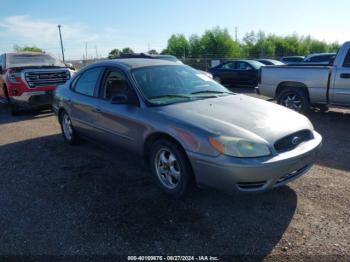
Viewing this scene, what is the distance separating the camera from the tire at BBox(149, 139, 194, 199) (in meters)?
3.67

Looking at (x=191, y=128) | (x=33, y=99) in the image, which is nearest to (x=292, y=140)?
(x=191, y=128)

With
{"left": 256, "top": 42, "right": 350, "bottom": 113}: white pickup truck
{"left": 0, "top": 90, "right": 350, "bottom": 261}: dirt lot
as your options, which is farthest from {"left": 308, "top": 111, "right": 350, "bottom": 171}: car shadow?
{"left": 256, "top": 42, "right": 350, "bottom": 113}: white pickup truck

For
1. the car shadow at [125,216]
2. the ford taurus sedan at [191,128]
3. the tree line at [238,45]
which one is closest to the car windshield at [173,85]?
the ford taurus sedan at [191,128]

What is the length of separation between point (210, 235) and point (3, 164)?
389 centimetres

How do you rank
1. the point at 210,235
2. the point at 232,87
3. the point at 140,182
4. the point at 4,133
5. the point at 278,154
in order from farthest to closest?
the point at 232,87 → the point at 4,133 → the point at 140,182 → the point at 278,154 → the point at 210,235

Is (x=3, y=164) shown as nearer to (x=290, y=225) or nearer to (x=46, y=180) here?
(x=46, y=180)

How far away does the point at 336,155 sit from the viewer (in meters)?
5.40

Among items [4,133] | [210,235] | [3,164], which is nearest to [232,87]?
[4,133]

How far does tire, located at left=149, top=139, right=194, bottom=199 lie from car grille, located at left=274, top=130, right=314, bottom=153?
3.20 feet

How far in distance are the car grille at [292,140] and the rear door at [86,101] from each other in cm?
276

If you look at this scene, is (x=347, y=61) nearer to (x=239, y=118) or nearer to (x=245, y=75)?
(x=239, y=118)

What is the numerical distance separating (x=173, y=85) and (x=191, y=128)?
47.2 inches

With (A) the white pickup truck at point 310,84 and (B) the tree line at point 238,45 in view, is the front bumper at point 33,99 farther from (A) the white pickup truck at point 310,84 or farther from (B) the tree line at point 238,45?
(B) the tree line at point 238,45

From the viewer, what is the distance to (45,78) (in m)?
9.69
